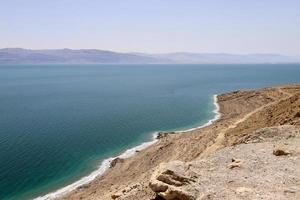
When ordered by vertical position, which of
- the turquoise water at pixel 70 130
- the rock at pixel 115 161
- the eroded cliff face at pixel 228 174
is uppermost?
the eroded cliff face at pixel 228 174

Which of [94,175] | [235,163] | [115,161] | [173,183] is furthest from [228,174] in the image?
[115,161]

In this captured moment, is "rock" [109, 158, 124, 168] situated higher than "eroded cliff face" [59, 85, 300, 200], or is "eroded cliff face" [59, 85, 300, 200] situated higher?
"eroded cliff face" [59, 85, 300, 200]

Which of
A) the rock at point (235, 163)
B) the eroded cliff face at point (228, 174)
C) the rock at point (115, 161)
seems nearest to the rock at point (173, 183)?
the eroded cliff face at point (228, 174)

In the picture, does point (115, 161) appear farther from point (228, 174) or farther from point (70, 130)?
point (228, 174)

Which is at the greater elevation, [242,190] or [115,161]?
[242,190]

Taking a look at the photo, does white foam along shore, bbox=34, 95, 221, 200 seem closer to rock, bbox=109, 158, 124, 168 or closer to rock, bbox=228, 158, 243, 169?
rock, bbox=109, 158, 124, 168

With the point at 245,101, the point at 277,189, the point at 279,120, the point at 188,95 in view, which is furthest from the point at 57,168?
the point at 188,95

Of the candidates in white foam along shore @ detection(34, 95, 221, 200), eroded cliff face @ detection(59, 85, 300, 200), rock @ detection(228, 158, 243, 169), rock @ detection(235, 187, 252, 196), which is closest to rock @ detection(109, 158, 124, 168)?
white foam along shore @ detection(34, 95, 221, 200)

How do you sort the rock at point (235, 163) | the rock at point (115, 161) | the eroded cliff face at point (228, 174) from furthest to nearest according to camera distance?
the rock at point (115, 161) < the rock at point (235, 163) < the eroded cliff face at point (228, 174)

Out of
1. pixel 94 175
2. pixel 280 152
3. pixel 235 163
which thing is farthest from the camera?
pixel 94 175

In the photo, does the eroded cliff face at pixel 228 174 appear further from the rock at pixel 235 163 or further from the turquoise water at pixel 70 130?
the turquoise water at pixel 70 130
